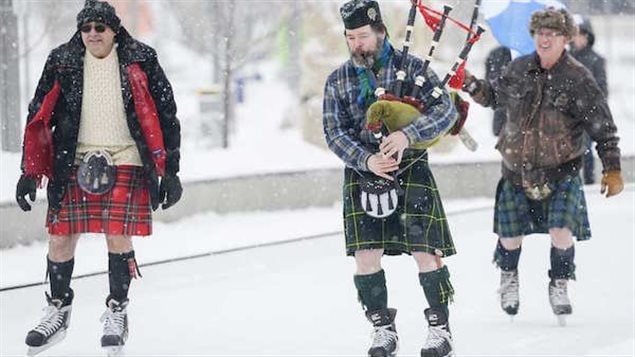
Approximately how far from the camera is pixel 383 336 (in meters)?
6.32

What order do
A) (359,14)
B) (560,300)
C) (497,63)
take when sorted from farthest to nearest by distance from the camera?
(497,63)
(560,300)
(359,14)

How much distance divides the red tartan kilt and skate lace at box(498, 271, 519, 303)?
221cm

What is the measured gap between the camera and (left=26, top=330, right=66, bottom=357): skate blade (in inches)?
261

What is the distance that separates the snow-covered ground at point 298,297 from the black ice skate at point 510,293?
0.10m

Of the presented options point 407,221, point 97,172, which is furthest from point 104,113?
point 407,221

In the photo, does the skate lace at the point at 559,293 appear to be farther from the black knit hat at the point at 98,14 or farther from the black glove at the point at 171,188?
the black knit hat at the point at 98,14

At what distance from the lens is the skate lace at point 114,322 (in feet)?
22.0

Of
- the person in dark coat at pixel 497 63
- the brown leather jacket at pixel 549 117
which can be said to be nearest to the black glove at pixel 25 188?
the brown leather jacket at pixel 549 117

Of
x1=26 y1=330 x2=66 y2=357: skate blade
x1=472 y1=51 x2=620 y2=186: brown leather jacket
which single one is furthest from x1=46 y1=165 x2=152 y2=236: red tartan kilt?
x1=472 y1=51 x2=620 y2=186: brown leather jacket

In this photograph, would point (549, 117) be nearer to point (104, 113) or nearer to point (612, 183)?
point (612, 183)

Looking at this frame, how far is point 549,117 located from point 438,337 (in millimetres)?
1759

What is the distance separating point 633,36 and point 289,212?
7.70m

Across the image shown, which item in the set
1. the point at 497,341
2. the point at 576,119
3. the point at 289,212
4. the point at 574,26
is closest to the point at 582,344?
the point at 497,341

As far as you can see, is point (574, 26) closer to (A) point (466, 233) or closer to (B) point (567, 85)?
(B) point (567, 85)
